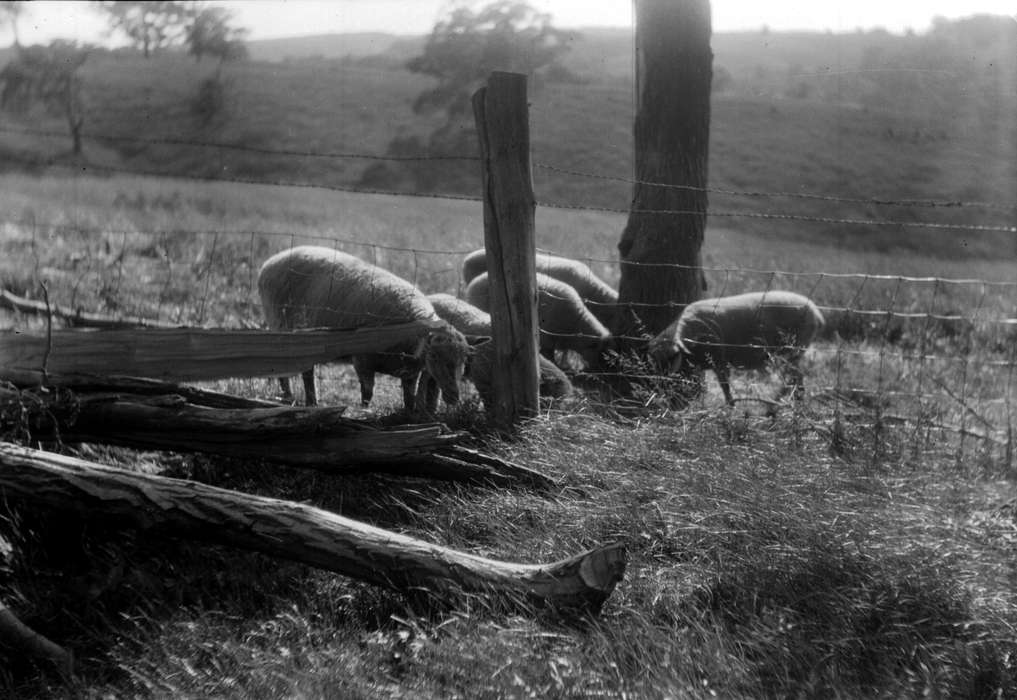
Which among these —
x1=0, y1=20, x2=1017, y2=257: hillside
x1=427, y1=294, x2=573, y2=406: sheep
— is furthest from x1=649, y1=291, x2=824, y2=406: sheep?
x1=0, y1=20, x2=1017, y2=257: hillside

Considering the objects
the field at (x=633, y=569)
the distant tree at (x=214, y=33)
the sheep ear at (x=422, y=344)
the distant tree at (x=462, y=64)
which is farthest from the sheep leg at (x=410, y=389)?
the distant tree at (x=462, y=64)

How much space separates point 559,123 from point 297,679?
34.2 metres

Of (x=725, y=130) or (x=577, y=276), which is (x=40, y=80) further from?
(x=725, y=130)

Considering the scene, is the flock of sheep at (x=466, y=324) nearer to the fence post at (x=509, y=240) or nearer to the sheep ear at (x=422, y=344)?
the sheep ear at (x=422, y=344)

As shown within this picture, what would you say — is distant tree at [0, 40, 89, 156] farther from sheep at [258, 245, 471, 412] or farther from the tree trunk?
the tree trunk

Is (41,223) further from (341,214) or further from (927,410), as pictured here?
(927,410)

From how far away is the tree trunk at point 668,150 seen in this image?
8398 millimetres

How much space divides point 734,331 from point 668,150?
161 cm

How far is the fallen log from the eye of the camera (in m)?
4.98

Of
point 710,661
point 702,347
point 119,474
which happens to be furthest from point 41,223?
point 710,661

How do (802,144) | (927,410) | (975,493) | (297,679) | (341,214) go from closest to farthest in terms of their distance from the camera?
(297,679)
(975,493)
(927,410)
(341,214)
(802,144)

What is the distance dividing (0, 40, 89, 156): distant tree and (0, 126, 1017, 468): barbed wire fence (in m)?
3.26

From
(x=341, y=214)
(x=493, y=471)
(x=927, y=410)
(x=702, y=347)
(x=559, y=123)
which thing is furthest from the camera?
(x=559, y=123)

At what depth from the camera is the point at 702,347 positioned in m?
8.17
